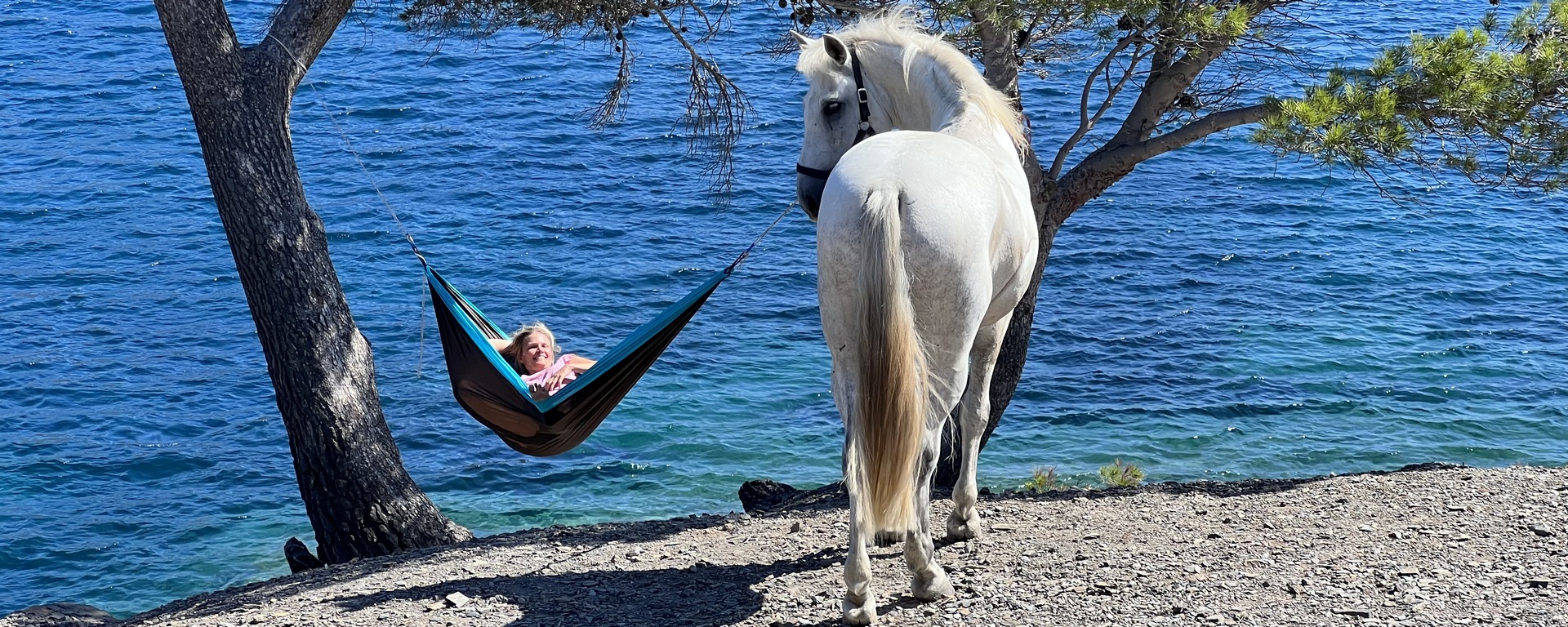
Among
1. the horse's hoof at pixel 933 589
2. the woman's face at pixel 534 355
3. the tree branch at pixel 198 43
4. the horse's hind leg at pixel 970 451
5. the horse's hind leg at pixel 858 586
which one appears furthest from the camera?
the woman's face at pixel 534 355

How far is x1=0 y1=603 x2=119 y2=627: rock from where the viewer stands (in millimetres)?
5301

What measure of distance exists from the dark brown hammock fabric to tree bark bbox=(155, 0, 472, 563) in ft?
1.57

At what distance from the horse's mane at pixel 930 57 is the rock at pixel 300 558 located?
131 inches

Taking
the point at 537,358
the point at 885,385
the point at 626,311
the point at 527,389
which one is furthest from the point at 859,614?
the point at 626,311

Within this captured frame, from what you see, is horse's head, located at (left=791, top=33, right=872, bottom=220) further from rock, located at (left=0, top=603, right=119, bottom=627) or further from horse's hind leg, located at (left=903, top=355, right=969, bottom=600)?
rock, located at (left=0, top=603, right=119, bottom=627)

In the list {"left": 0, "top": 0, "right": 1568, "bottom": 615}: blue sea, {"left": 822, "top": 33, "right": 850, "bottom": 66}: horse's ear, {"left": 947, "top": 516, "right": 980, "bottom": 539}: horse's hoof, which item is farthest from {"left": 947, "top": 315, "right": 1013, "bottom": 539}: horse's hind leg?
{"left": 0, "top": 0, "right": 1568, "bottom": 615}: blue sea

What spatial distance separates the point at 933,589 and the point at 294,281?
10.3 feet

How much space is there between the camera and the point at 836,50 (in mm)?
4551

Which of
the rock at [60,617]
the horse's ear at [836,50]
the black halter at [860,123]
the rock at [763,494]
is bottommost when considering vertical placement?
the rock at [763,494]

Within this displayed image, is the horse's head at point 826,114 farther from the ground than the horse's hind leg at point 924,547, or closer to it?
farther from the ground

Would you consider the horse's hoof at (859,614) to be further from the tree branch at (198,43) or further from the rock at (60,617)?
the tree branch at (198,43)

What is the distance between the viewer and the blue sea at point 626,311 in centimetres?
842

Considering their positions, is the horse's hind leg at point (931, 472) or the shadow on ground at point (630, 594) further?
the shadow on ground at point (630, 594)

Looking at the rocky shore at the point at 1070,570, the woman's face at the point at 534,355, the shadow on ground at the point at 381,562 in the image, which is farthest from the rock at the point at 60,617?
the woman's face at the point at 534,355
